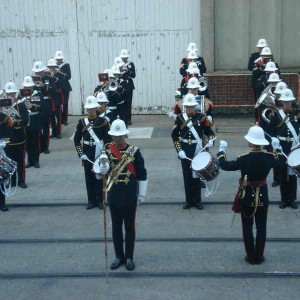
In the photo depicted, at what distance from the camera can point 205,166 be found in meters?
11.3

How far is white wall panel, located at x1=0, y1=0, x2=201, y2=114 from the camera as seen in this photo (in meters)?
20.0

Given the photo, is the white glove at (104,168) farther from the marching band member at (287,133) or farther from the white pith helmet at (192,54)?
the white pith helmet at (192,54)

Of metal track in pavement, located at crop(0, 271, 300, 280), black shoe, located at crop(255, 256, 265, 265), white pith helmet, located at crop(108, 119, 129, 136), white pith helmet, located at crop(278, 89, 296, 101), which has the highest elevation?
white pith helmet, located at crop(278, 89, 296, 101)

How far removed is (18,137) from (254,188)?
5539mm

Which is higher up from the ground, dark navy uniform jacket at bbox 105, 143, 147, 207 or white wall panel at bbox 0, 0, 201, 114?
white wall panel at bbox 0, 0, 201, 114

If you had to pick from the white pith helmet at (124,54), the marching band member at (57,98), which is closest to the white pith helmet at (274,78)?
the white pith helmet at (124,54)

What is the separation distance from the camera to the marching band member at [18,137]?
13180mm

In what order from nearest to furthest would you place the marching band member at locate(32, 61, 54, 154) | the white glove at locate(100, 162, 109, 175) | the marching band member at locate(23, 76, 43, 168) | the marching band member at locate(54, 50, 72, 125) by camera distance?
the white glove at locate(100, 162, 109, 175), the marching band member at locate(23, 76, 43, 168), the marching band member at locate(32, 61, 54, 154), the marching band member at locate(54, 50, 72, 125)

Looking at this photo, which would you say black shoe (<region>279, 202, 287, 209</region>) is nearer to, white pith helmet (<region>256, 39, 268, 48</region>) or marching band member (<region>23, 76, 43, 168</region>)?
marching band member (<region>23, 76, 43, 168</region>)

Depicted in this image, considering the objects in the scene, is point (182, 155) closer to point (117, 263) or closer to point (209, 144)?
point (209, 144)

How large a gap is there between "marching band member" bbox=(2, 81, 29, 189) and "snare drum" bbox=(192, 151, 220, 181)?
3.65 meters

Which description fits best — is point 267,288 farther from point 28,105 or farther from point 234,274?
point 28,105

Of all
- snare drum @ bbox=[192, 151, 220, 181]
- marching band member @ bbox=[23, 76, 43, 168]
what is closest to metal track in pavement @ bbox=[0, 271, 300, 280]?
snare drum @ bbox=[192, 151, 220, 181]

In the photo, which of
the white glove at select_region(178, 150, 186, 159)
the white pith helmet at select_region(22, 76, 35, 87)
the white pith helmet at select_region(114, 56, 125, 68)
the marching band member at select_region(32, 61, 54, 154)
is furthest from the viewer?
the white pith helmet at select_region(114, 56, 125, 68)
